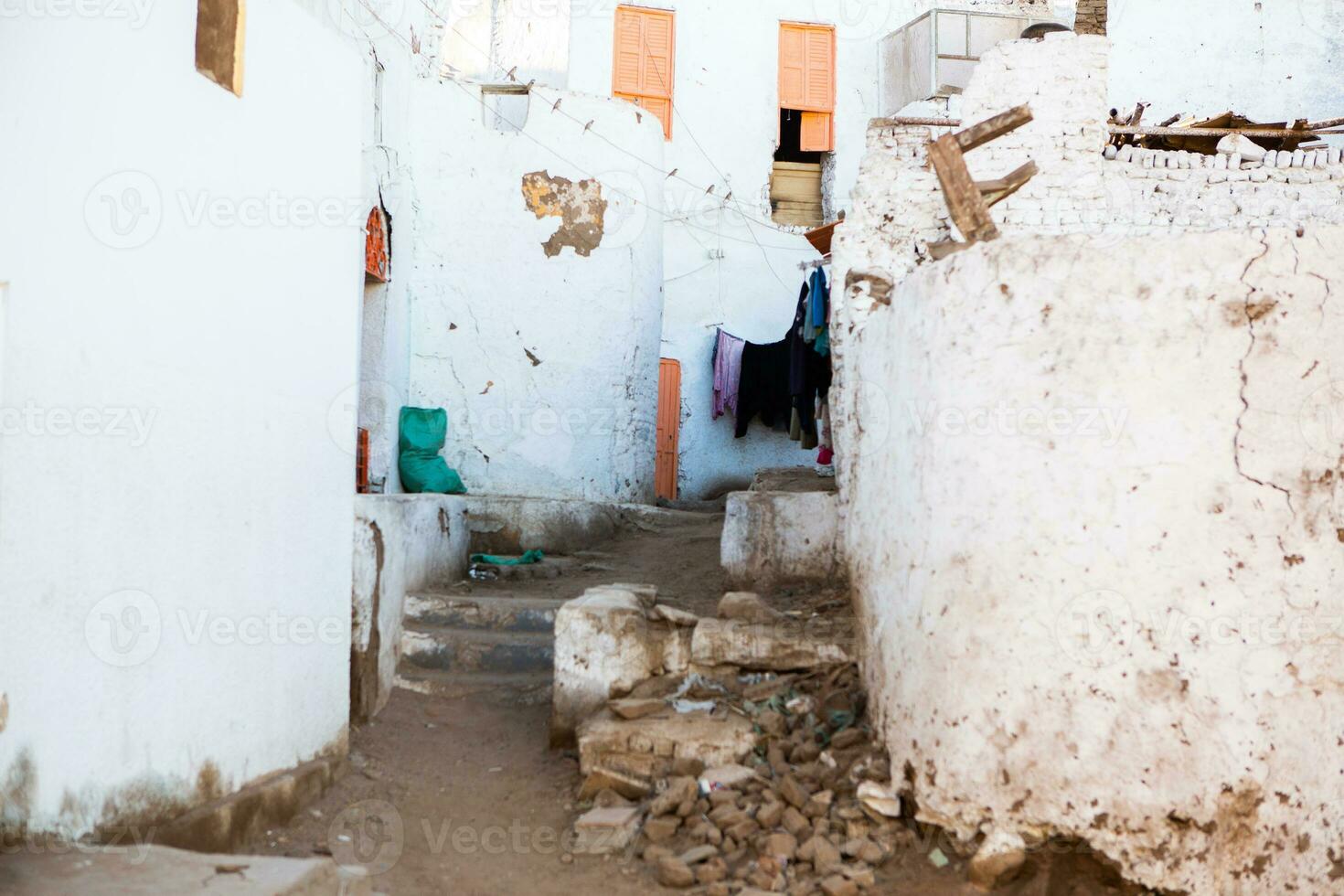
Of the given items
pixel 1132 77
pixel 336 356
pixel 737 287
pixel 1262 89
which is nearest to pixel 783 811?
pixel 336 356

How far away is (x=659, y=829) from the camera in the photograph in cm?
441

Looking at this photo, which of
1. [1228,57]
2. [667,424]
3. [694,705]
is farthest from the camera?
[1228,57]

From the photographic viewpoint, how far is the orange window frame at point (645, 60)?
13.4m

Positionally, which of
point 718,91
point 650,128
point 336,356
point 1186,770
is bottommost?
point 1186,770

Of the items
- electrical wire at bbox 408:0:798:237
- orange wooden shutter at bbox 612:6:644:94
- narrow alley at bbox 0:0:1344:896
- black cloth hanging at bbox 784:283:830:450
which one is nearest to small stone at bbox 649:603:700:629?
narrow alley at bbox 0:0:1344:896

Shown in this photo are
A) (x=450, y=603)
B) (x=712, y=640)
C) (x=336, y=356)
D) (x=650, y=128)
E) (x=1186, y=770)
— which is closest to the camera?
(x=1186, y=770)

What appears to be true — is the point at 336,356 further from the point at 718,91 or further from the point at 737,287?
the point at 718,91

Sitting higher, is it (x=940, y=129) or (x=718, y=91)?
(x=718, y=91)

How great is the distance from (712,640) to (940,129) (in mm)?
4506

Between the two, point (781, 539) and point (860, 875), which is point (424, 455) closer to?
point (781, 539)

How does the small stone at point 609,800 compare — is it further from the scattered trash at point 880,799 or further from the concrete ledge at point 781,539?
the concrete ledge at point 781,539

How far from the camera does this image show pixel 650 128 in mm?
10391

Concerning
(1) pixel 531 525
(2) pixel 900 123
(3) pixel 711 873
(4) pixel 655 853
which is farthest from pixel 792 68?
(3) pixel 711 873

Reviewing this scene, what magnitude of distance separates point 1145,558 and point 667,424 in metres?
9.23
